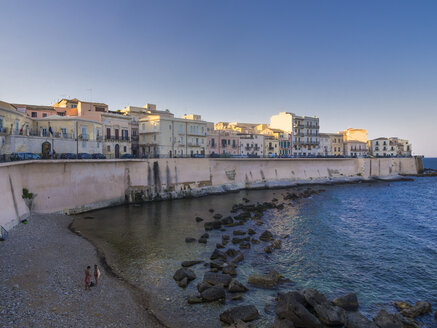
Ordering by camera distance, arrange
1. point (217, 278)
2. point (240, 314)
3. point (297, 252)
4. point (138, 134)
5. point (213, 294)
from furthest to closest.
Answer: point (138, 134) → point (297, 252) → point (217, 278) → point (213, 294) → point (240, 314)

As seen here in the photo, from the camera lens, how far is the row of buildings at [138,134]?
33.8 metres

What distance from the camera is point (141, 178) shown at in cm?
3991

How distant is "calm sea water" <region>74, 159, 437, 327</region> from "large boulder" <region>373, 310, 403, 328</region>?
3.22 ft

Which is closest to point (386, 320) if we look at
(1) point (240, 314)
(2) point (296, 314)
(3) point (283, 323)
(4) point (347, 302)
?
(4) point (347, 302)

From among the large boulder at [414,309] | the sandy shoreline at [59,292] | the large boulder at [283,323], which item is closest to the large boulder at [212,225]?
the sandy shoreline at [59,292]

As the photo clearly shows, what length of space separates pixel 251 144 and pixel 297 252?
52.0 m

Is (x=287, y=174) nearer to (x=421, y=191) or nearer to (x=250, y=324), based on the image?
(x=421, y=191)

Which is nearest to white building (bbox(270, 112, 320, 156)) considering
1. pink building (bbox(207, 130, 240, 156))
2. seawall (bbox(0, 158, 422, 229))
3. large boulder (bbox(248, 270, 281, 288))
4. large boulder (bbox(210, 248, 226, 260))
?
seawall (bbox(0, 158, 422, 229))

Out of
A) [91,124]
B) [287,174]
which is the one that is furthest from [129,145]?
[287,174]

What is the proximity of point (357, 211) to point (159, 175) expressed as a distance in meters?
28.7

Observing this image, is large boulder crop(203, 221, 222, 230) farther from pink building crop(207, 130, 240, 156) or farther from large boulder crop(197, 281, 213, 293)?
pink building crop(207, 130, 240, 156)

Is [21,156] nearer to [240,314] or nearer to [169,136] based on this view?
[169,136]

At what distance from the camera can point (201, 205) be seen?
37.9 meters

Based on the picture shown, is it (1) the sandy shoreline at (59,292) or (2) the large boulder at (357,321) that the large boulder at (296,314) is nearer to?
(2) the large boulder at (357,321)
